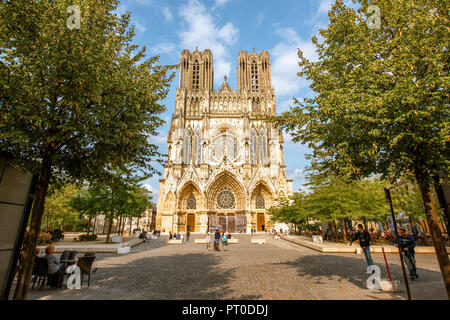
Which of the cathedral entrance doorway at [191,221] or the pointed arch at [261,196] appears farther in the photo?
the pointed arch at [261,196]

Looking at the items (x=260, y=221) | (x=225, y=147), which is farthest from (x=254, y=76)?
(x=260, y=221)

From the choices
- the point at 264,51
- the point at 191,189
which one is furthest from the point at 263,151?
the point at 264,51

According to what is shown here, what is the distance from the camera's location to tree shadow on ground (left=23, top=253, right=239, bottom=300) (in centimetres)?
520

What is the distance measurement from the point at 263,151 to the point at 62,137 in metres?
A: 36.3

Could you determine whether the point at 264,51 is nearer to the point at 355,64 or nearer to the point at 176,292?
the point at 355,64

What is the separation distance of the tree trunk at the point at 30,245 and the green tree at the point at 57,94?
0.02 m

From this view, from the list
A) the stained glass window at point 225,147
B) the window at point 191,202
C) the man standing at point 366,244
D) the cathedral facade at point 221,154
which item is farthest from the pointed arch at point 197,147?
the man standing at point 366,244

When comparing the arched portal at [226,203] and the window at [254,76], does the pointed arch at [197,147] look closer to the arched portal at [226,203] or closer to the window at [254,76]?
the arched portal at [226,203]

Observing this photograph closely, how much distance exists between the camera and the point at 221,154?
40.0 metres

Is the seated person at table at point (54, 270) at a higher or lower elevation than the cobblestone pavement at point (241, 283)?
higher

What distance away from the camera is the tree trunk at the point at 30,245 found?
438 centimetres

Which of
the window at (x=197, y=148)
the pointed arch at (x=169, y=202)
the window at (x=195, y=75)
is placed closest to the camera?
the pointed arch at (x=169, y=202)

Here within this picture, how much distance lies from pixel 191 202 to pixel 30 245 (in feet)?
105

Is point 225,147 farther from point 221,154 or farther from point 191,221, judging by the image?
point 191,221
